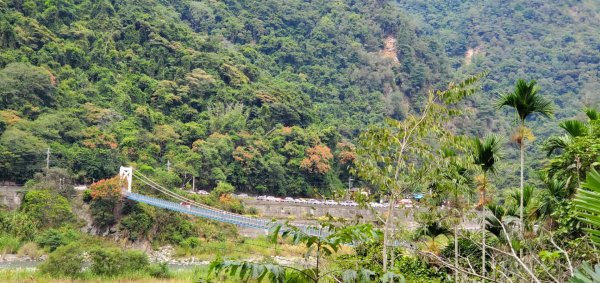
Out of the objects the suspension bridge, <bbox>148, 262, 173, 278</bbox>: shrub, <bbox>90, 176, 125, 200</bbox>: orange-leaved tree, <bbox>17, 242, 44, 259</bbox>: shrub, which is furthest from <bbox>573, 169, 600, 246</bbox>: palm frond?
<bbox>90, 176, 125, 200</bbox>: orange-leaved tree

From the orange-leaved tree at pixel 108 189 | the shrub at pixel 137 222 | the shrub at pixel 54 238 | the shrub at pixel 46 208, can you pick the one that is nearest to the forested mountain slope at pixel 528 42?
the shrub at pixel 137 222

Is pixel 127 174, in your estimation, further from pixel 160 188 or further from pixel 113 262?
pixel 113 262

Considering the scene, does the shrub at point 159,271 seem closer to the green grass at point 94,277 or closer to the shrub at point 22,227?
the green grass at point 94,277

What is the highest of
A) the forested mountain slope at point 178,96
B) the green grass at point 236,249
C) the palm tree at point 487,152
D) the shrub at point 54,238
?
the palm tree at point 487,152

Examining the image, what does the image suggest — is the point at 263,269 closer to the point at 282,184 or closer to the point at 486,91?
the point at 282,184

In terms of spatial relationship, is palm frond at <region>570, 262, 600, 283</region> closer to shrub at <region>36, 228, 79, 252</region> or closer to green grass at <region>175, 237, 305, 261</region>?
green grass at <region>175, 237, 305, 261</region>

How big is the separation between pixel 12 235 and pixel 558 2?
198 feet

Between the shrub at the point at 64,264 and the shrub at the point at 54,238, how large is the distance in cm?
441

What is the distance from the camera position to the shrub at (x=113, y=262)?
13.3m

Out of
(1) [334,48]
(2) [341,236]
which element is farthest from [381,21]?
(2) [341,236]

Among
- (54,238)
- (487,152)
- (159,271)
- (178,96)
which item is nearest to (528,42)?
(178,96)

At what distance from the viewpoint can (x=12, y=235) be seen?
17.5m

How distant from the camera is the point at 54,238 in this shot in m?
17.3

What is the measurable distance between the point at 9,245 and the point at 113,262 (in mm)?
5205
